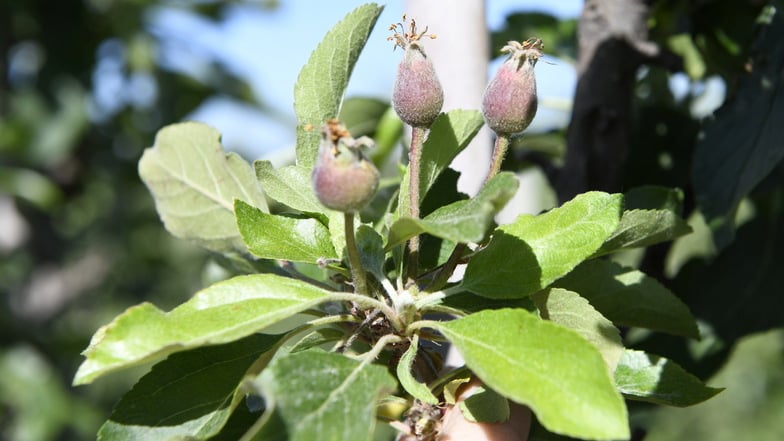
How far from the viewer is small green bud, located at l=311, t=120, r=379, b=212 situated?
2.27ft

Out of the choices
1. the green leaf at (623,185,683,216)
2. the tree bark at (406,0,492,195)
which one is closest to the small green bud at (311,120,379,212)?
the green leaf at (623,185,683,216)

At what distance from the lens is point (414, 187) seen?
2.67 feet

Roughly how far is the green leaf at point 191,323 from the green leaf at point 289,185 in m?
0.14

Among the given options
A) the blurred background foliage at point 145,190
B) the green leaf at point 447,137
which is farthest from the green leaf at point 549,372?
the blurred background foliage at point 145,190

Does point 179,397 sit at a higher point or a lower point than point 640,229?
lower

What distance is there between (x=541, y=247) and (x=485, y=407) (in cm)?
16

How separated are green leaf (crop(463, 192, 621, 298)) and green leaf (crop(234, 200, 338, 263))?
149 millimetres

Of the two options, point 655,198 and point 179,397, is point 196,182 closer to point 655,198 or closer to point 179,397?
point 179,397

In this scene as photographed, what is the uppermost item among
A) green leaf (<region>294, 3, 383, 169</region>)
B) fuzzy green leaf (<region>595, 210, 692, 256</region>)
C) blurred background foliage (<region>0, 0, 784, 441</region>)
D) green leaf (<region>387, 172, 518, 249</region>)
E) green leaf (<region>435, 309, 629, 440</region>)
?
green leaf (<region>294, 3, 383, 169</region>)

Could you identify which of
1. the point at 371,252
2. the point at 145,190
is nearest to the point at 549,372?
the point at 371,252

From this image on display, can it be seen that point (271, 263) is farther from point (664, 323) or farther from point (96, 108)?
point (96, 108)

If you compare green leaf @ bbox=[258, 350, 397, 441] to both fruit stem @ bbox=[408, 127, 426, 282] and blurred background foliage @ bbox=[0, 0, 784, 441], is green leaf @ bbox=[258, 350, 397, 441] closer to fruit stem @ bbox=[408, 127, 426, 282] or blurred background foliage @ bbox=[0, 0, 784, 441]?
fruit stem @ bbox=[408, 127, 426, 282]

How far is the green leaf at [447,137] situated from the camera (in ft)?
2.85

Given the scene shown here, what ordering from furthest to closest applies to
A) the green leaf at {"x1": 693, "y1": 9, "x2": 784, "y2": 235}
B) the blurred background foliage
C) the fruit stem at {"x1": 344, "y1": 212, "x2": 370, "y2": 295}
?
the blurred background foliage → the green leaf at {"x1": 693, "y1": 9, "x2": 784, "y2": 235} → the fruit stem at {"x1": 344, "y1": 212, "x2": 370, "y2": 295}
